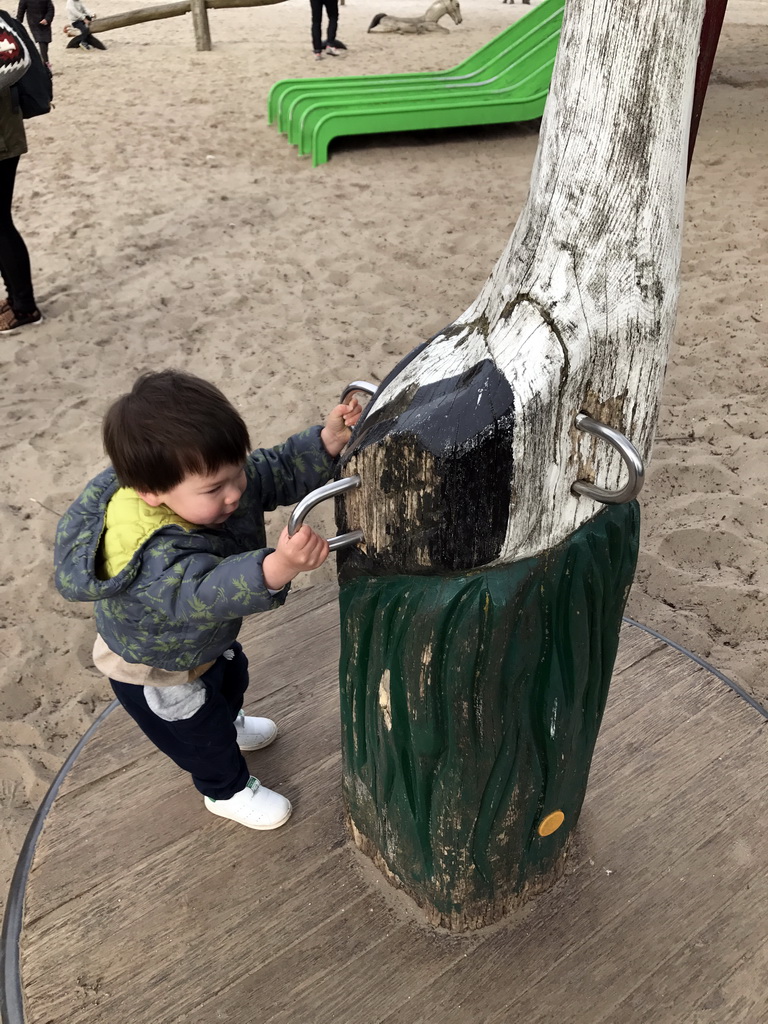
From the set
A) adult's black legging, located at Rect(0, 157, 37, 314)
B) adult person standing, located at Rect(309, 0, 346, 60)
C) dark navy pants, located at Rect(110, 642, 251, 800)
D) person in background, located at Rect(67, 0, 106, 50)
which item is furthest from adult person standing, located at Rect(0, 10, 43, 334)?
person in background, located at Rect(67, 0, 106, 50)

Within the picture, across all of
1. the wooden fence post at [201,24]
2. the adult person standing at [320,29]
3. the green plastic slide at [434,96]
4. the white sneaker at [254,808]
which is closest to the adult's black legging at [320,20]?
the adult person standing at [320,29]

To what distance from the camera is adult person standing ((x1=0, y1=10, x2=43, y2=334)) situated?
3061 mm

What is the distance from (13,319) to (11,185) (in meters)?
0.57

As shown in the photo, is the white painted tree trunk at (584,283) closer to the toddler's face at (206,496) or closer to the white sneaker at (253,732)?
the toddler's face at (206,496)

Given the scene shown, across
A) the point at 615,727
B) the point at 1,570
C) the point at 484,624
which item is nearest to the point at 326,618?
the point at 615,727

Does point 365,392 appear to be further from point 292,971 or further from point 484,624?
point 292,971

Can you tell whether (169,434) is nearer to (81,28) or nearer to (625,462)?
(625,462)

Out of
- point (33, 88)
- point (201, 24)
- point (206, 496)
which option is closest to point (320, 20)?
point (201, 24)

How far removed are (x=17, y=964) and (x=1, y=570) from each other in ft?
4.80

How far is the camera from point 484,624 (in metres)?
0.97

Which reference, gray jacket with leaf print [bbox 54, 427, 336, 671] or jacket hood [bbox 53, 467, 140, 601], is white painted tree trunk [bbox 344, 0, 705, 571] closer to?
gray jacket with leaf print [bbox 54, 427, 336, 671]

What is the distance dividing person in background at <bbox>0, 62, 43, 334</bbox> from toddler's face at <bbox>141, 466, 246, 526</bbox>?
2.71 meters

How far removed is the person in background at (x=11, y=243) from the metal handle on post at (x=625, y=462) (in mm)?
3071

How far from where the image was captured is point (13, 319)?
12.1 feet
